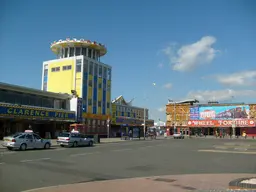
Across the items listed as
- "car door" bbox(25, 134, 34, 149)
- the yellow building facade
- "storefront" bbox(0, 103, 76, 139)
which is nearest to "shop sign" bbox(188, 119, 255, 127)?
the yellow building facade

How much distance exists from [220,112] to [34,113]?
192ft

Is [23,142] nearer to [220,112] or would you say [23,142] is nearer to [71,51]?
[71,51]

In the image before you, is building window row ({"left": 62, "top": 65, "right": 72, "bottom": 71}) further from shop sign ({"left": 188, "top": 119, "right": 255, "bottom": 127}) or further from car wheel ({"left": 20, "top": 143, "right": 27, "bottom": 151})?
shop sign ({"left": 188, "top": 119, "right": 255, "bottom": 127})

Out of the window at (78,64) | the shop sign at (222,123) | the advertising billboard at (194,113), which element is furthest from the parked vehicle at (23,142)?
the advertising billboard at (194,113)

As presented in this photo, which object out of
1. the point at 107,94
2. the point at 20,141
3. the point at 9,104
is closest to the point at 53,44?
the point at 107,94

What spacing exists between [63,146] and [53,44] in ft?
119

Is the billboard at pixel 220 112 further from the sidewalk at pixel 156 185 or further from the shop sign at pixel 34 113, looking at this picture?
the sidewalk at pixel 156 185

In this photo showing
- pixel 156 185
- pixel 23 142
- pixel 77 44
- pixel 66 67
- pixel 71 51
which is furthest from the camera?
pixel 71 51

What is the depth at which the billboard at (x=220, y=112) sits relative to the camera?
263 ft

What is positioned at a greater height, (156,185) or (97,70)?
(97,70)

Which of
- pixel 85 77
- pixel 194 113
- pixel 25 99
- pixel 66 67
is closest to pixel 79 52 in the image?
pixel 66 67

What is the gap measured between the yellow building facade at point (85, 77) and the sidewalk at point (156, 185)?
43.7 m

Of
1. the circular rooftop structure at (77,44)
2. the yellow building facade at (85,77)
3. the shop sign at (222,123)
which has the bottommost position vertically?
the shop sign at (222,123)

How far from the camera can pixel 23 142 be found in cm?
2448
